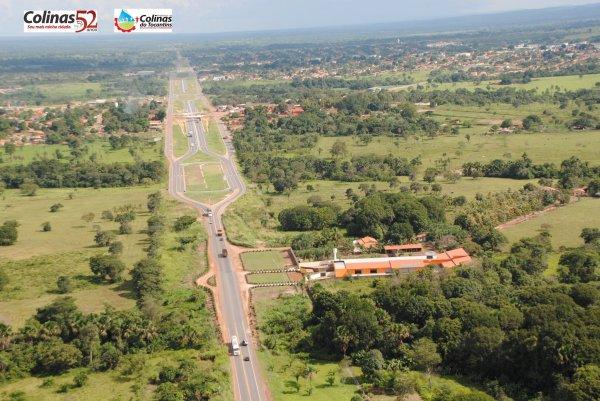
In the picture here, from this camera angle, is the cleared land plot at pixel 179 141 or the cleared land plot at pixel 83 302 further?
the cleared land plot at pixel 179 141

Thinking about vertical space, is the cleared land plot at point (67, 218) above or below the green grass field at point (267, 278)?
above

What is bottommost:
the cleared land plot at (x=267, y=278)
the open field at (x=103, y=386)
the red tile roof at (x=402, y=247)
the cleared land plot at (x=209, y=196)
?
the open field at (x=103, y=386)

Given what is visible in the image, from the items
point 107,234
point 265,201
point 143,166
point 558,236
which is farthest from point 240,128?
point 558,236

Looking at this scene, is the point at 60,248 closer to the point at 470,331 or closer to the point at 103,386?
the point at 103,386

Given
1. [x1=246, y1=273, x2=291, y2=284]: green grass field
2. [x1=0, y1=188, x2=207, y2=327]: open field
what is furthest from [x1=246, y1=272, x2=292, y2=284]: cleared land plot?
[x1=0, y1=188, x2=207, y2=327]: open field

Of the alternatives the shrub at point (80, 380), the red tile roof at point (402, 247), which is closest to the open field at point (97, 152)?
the red tile roof at point (402, 247)

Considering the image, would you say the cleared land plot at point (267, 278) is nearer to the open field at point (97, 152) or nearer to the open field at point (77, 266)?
the open field at point (77, 266)

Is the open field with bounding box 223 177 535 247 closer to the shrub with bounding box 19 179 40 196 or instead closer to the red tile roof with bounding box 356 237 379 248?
the red tile roof with bounding box 356 237 379 248
